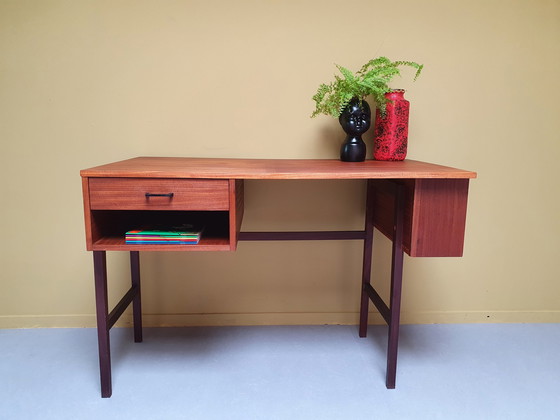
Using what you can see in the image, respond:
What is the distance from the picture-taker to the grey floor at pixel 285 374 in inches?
57.7

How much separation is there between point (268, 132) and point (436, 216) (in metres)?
0.92

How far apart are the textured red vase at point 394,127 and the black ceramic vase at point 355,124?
0.10m

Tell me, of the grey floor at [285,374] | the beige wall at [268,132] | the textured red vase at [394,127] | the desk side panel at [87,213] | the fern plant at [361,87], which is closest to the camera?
the desk side panel at [87,213]

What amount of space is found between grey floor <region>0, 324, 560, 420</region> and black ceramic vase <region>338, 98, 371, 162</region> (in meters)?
0.94

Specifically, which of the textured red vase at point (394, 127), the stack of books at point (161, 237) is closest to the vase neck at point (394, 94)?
the textured red vase at point (394, 127)

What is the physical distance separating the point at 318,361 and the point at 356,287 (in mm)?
506

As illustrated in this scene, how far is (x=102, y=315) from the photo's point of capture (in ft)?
4.91

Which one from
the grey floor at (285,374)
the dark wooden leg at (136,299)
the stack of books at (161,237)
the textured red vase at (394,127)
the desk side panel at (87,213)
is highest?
the textured red vase at (394,127)

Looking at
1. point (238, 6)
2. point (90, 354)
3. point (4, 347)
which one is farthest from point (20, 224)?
point (238, 6)

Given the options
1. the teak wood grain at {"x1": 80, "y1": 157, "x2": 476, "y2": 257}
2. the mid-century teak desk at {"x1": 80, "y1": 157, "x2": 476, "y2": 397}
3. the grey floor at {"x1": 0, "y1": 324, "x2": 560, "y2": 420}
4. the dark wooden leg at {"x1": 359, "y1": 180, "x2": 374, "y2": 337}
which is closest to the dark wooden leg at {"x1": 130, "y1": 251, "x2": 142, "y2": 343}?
the grey floor at {"x1": 0, "y1": 324, "x2": 560, "y2": 420}

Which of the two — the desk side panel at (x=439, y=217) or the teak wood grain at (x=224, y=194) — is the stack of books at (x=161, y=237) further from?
the desk side panel at (x=439, y=217)

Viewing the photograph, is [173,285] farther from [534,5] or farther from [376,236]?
[534,5]

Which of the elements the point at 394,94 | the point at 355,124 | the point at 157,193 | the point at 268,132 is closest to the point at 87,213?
the point at 157,193

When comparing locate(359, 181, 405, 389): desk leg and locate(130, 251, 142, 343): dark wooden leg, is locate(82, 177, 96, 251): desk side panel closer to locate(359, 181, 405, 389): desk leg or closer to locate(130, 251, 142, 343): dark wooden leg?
locate(130, 251, 142, 343): dark wooden leg
